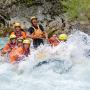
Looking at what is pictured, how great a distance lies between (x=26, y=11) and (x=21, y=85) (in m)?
10.7

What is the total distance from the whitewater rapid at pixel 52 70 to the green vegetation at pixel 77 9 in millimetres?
7038

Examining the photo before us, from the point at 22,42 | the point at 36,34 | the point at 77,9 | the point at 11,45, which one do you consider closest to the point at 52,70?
the point at 22,42

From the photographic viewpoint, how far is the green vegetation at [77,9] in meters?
20.9

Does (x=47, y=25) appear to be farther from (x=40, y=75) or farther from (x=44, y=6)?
(x=40, y=75)

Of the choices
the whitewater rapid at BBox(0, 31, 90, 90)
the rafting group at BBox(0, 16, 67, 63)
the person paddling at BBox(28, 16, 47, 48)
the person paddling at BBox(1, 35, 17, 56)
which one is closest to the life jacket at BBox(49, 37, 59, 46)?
the rafting group at BBox(0, 16, 67, 63)

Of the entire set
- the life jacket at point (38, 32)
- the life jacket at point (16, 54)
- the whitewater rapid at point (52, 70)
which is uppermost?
the life jacket at point (38, 32)

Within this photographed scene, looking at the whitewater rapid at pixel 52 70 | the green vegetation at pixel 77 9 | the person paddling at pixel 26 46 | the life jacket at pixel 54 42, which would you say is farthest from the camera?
the green vegetation at pixel 77 9

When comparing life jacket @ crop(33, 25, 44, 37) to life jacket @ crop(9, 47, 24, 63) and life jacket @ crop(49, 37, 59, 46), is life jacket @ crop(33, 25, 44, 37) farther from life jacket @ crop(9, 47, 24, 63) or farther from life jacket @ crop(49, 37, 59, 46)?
life jacket @ crop(9, 47, 24, 63)

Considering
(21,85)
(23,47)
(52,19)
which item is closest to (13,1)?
(52,19)

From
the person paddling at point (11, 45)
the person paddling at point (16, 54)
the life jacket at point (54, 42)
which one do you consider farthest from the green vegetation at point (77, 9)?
the person paddling at point (16, 54)

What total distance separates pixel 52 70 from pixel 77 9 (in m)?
9.66

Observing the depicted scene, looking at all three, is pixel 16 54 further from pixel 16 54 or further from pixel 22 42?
pixel 22 42

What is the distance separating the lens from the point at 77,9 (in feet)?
70.2

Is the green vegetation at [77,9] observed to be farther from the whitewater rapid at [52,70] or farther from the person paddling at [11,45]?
the person paddling at [11,45]
